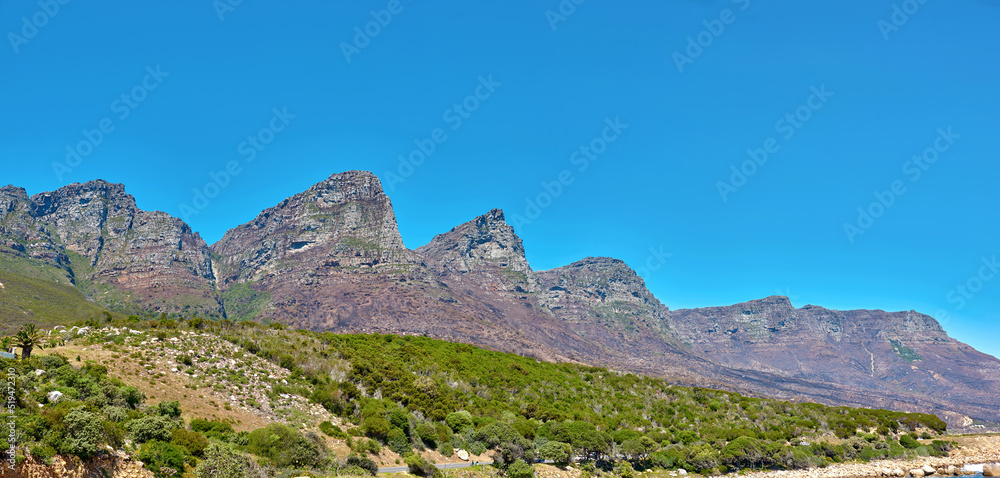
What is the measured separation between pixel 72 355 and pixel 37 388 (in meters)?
9.78

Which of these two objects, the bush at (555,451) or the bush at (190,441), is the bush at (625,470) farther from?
the bush at (190,441)

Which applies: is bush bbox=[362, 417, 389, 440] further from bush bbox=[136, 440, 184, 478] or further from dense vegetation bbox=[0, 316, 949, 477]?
bush bbox=[136, 440, 184, 478]

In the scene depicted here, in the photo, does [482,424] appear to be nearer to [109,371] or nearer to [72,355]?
[109,371]

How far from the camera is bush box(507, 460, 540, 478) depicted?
33.8 metres

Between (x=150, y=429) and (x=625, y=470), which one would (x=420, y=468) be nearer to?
(x=150, y=429)

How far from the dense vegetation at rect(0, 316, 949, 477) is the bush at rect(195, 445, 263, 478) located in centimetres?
9

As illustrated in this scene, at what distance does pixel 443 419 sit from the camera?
4456cm

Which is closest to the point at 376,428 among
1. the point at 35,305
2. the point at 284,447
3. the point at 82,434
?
the point at 284,447

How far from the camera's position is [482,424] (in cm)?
4516

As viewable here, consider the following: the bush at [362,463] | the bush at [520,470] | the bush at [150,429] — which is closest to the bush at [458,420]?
the bush at [520,470]

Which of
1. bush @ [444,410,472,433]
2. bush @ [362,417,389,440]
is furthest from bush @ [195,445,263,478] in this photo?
bush @ [444,410,472,433]

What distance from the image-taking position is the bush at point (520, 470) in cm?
3378

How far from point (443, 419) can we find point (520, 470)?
12619 millimetres

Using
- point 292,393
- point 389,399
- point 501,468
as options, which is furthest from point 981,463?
point 292,393
